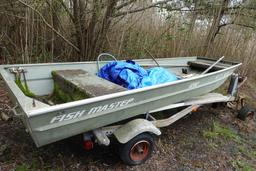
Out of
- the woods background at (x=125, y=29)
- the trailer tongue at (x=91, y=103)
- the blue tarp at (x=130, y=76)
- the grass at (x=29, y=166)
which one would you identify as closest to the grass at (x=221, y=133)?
the trailer tongue at (x=91, y=103)

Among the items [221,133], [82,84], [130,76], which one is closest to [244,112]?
[221,133]

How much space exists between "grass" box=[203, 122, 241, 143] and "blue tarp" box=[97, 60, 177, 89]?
771 millimetres

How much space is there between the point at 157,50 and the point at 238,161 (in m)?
2.28

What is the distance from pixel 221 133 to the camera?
2650mm

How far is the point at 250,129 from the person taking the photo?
9.59 feet

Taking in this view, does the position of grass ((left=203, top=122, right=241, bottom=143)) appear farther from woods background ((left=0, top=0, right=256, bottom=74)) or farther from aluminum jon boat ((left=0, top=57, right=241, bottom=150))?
woods background ((left=0, top=0, right=256, bottom=74))

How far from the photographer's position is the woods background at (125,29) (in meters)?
2.84

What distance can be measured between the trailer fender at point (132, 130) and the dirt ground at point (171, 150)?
300 millimetres

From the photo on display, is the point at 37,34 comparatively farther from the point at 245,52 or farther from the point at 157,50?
the point at 245,52

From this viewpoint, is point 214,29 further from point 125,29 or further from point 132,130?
point 132,130

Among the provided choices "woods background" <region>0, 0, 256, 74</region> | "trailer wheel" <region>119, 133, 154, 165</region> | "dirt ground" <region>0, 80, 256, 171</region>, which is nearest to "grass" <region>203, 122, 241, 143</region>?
"dirt ground" <region>0, 80, 256, 171</region>

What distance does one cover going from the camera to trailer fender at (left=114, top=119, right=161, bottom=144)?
171 cm

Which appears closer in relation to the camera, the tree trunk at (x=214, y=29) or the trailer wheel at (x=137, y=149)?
the trailer wheel at (x=137, y=149)

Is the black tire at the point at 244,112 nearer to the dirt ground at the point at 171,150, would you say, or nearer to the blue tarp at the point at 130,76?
the dirt ground at the point at 171,150
